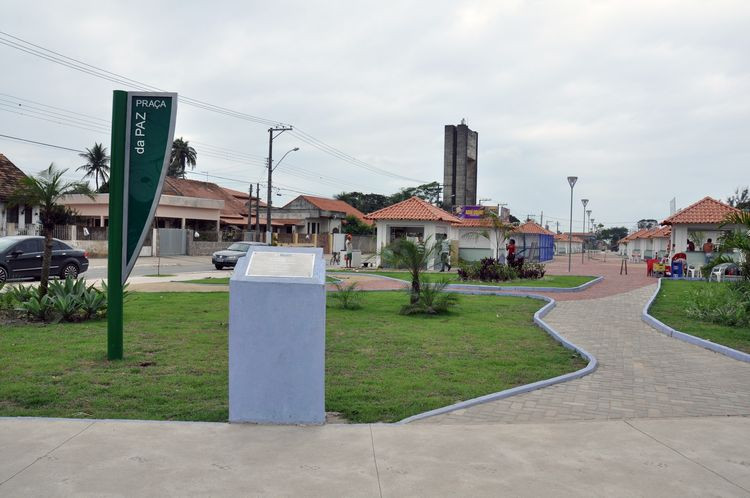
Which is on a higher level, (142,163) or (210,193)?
(210,193)

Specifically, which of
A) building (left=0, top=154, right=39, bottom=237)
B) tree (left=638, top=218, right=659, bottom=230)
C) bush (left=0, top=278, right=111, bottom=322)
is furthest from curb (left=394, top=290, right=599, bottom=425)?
tree (left=638, top=218, right=659, bottom=230)

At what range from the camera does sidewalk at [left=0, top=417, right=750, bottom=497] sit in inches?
155

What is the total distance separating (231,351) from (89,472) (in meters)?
1.54

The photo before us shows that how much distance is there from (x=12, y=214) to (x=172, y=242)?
411 inches

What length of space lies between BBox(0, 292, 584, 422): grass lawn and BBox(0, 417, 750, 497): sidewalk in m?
0.63

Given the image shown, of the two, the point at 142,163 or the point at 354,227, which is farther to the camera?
the point at 354,227

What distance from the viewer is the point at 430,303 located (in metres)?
13.0

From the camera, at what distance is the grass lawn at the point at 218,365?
19.2 ft

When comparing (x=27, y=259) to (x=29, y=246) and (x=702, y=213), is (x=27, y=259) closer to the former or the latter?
(x=29, y=246)

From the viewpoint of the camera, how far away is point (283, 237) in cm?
5700

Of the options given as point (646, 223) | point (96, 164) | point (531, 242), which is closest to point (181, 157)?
point (96, 164)

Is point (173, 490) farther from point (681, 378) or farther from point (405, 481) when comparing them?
point (681, 378)

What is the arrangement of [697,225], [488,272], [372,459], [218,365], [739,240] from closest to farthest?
[372,459] → [218,365] → [739,240] → [488,272] → [697,225]

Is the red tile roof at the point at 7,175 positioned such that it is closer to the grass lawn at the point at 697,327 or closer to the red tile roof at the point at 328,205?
the red tile roof at the point at 328,205
